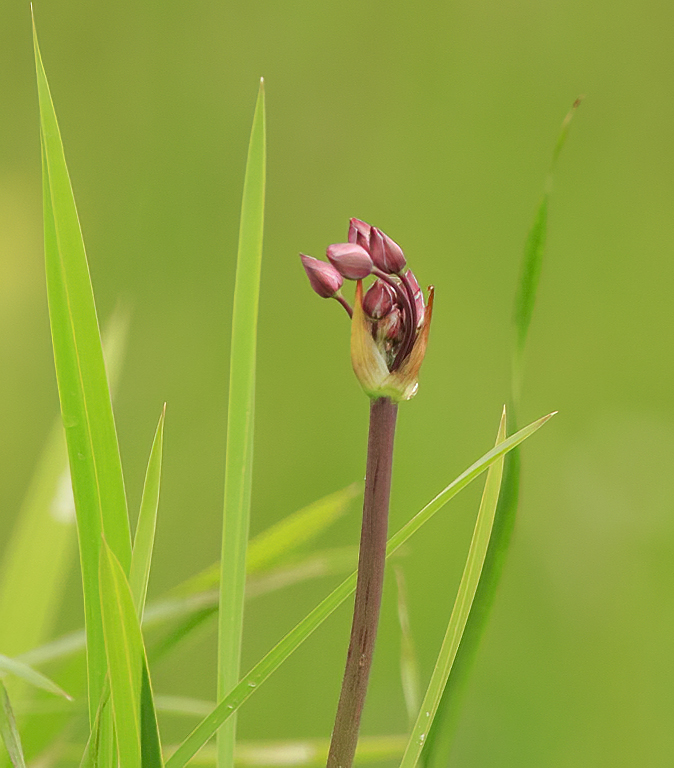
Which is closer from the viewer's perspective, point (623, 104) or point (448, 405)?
point (448, 405)

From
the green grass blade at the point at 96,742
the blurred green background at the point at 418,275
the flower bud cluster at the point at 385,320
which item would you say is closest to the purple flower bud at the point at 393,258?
the flower bud cluster at the point at 385,320

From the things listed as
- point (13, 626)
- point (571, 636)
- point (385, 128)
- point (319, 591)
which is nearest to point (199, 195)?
point (385, 128)

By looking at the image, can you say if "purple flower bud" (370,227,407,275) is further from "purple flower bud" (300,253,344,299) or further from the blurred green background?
the blurred green background

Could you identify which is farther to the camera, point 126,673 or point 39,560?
point 39,560

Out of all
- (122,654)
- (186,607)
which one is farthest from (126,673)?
(186,607)

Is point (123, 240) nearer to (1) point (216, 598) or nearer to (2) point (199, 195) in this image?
(2) point (199, 195)

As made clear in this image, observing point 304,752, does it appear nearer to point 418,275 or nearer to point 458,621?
point 458,621
